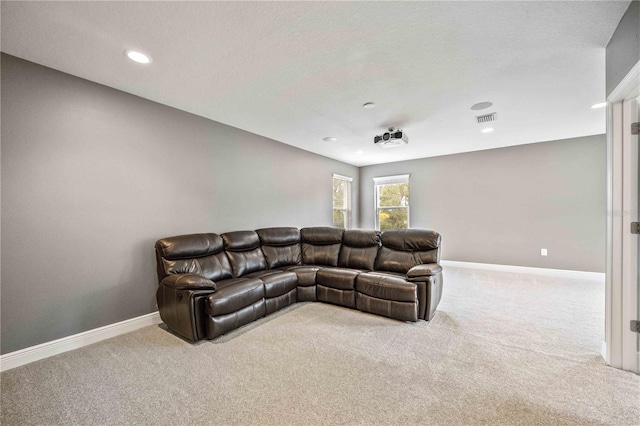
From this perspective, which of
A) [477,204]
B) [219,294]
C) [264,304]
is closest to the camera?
[219,294]

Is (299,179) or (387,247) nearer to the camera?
(387,247)

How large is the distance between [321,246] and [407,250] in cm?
141

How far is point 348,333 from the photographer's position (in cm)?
266

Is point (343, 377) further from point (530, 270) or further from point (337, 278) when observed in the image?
point (530, 270)

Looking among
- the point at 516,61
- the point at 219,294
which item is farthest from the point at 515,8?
the point at 219,294

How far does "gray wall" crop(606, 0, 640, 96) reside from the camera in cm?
166

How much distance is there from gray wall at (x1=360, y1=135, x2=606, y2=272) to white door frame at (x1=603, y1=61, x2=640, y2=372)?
346 centimetres

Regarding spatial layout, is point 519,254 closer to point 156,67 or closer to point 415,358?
point 415,358

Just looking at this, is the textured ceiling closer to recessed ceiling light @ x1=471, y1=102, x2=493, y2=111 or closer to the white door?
recessed ceiling light @ x1=471, y1=102, x2=493, y2=111

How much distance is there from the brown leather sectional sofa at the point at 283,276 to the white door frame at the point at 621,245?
138 centimetres

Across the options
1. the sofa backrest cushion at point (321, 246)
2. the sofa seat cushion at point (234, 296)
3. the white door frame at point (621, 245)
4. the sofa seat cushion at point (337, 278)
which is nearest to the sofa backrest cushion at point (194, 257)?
the sofa seat cushion at point (234, 296)

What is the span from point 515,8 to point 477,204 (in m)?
4.59

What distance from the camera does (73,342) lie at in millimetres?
2428

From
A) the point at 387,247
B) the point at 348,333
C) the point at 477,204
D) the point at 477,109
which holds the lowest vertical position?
the point at 348,333
